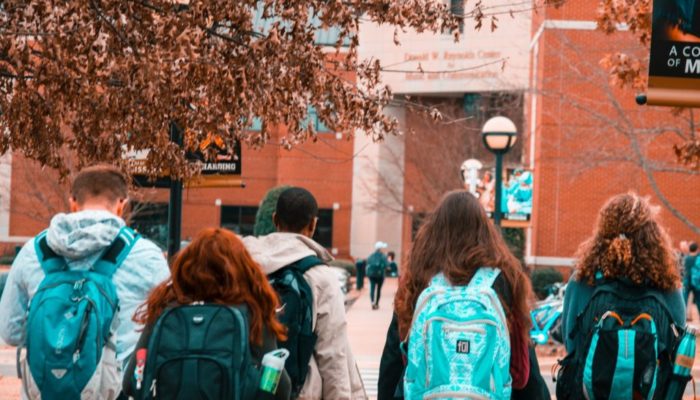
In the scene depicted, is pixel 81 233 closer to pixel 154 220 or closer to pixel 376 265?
pixel 376 265

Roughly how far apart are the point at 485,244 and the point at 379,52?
5440 cm

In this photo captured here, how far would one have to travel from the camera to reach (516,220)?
24.3 meters

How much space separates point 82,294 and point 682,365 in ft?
9.63

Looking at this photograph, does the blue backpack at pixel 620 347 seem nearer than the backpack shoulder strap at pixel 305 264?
No

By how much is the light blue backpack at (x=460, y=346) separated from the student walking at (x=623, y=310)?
1.07 metres

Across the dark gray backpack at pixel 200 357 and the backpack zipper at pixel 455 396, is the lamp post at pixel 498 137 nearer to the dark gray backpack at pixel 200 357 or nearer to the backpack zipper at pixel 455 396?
the backpack zipper at pixel 455 396

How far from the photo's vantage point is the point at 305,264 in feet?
18.7

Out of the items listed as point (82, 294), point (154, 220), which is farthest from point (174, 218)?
point (154, 220)

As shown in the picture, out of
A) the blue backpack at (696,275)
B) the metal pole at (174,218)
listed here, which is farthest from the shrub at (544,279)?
the metal pole at (174,218)

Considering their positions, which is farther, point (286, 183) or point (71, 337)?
point (286, 183)

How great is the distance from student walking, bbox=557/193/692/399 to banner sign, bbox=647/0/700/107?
2580 millimetres

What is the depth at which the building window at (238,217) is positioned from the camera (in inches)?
2552

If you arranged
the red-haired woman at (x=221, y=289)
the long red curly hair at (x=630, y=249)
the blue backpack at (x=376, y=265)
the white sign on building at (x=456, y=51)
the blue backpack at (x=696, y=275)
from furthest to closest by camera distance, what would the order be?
the white sign on building at (x=456, y=51) → the blue backpack at (x=376, y=265) → the blue backpack at (x=696, y=275) → the long red curly hair at (x=630, y=249) → the red-haired woman at (x=221, y=289)

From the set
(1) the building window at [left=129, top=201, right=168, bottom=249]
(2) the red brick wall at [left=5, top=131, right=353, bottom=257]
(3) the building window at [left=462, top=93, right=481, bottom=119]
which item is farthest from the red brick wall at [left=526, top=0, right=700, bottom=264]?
(2) the red brick wall at [left=5, top=131, right=353, bottom=257]
